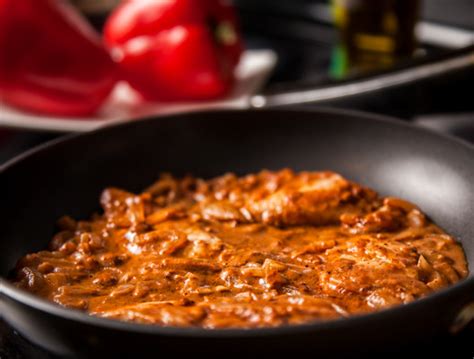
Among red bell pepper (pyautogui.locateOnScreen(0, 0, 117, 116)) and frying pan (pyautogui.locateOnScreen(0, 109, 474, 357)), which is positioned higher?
red bell pepper (pyautogui.locateOnScreen(0, 0, 117, 116))

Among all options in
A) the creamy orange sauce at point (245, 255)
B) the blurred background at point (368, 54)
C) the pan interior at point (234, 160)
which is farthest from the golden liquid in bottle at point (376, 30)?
the creamy orange sauce at point (245, 255)

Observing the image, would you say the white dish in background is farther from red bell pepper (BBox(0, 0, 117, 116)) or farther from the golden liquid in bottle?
the golden liquid in bottle

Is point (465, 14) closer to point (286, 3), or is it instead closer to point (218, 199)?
point (286, 3)

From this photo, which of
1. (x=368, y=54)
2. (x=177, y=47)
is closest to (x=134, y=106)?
(x=177, y=47)

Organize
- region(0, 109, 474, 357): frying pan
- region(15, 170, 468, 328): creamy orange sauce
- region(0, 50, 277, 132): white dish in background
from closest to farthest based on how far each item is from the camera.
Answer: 1. region(0, 109, 474, 357): frying pan
2. region(15, 170, 468, 328): creamy orange sauce
3. region(0, 50, 277, 132): white dish in background

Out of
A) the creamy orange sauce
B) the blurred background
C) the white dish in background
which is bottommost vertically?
the creamy orange sauce

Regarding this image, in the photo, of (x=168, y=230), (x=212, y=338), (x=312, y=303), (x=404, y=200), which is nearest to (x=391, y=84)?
(x=404, y=200)

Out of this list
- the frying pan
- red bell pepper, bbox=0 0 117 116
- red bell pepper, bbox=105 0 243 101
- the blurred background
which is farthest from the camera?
red bell pepper, bbox=105 0 243 101

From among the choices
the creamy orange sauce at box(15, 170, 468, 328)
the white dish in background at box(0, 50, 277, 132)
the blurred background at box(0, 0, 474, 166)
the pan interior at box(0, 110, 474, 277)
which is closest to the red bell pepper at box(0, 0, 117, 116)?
the white dish in background at box(0, 50, 277, 132)
